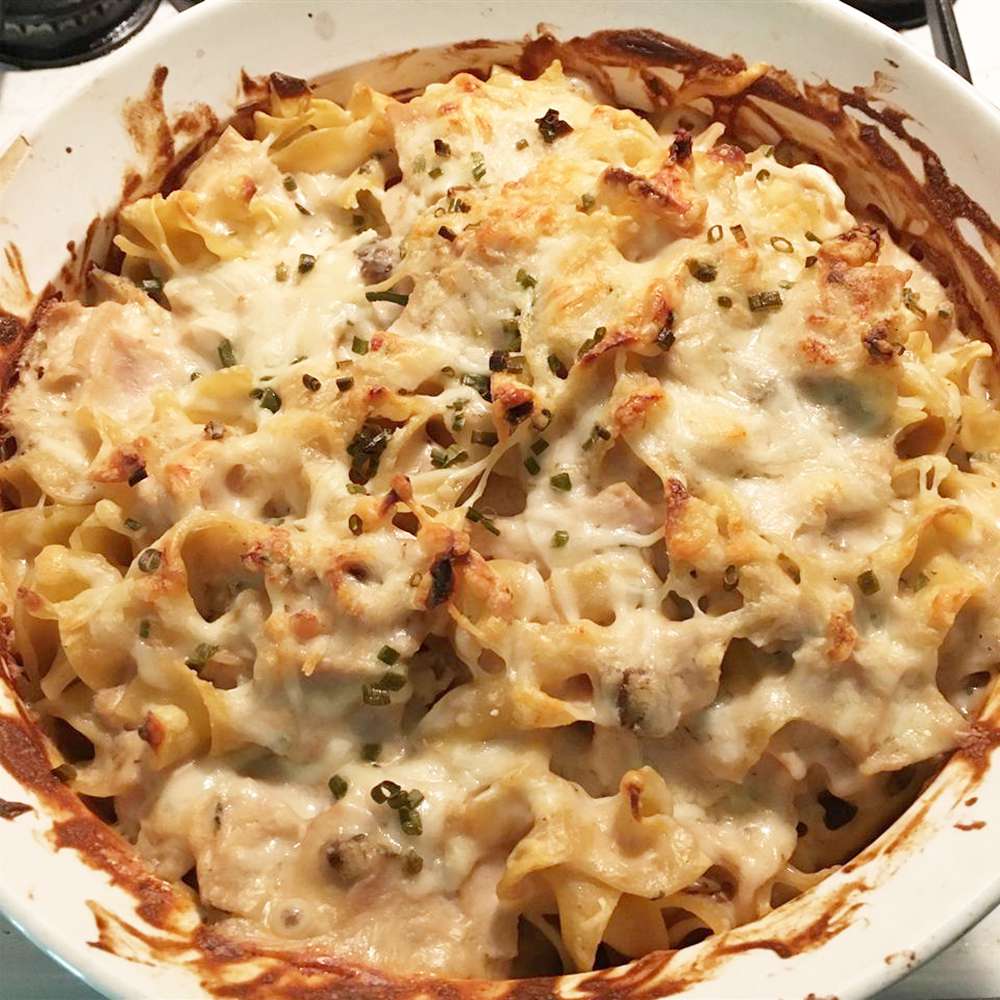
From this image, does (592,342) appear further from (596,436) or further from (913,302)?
(913,302)

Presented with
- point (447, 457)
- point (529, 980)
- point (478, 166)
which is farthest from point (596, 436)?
point (529, 980)

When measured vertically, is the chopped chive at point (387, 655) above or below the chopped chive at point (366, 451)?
below

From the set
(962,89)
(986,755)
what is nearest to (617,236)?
(962,89)

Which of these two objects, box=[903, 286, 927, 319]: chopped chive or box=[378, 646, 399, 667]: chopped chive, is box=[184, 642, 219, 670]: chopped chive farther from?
box=[903, 286, 927, 319]: chopped chive

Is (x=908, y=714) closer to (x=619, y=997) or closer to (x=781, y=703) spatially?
(x=781, y=703)

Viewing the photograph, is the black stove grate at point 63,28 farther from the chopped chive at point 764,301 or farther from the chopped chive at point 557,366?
the chopped chive at point 764,301

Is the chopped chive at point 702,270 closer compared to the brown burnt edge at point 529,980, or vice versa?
the brown burnt edge at point 529,980

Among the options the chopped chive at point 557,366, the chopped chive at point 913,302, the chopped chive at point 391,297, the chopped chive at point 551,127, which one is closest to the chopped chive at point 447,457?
the chopped chive at point 557,366
